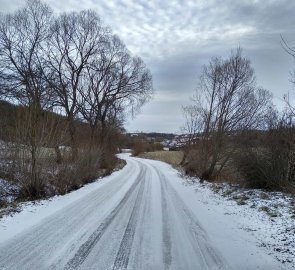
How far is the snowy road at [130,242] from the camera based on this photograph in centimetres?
655

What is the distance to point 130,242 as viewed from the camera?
7.96 m

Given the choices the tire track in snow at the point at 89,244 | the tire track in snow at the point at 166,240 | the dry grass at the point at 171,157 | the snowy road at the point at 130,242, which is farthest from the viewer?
the dry grass at the point at 171,157

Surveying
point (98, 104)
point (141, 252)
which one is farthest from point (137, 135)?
point (141, 252)

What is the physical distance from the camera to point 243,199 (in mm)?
14883

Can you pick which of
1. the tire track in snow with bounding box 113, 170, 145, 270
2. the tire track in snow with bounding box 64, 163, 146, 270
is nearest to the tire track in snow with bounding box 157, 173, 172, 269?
the tire track in snow with bounding box 113, 170, 145, 270

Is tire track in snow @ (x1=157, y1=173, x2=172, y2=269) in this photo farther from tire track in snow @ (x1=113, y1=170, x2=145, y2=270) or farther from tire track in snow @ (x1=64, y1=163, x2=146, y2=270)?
tire track in snow @ (x1=64, y1=163, x2=146, y2=270)

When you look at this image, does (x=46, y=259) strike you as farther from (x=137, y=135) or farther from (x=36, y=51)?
(x=137, y=135)

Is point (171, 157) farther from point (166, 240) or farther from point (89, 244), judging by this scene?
point (89, 244)

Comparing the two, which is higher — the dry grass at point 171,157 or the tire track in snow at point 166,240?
the dry grass at point 171,157

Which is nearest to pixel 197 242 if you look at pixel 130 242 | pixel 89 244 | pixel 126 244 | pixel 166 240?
pixel 166 240

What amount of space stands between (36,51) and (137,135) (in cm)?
8417

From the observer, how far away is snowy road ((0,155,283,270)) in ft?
21.5

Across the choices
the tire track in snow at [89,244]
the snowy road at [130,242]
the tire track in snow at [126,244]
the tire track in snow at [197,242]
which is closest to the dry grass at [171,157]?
the tire track in snow at [197,242]

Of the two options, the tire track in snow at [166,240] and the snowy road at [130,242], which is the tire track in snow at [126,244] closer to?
the snowy road at [130,242]
